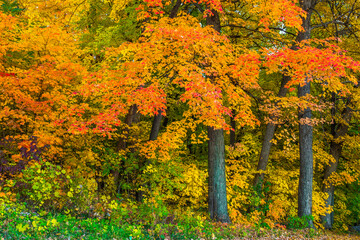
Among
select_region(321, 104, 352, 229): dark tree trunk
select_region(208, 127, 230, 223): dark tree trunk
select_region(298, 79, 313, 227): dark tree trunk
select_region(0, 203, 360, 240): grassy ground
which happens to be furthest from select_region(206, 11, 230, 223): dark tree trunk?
select_region(321, 104, 352, 229): dark tree trunk

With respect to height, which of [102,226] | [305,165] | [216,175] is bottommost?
[102,226]

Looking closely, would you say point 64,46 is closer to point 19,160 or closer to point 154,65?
point 154,65

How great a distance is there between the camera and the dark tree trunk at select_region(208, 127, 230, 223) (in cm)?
961

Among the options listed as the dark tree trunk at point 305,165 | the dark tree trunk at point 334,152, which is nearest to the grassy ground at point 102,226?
the dark tree trunk at point 305,165

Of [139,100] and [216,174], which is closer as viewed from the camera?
[139,100]

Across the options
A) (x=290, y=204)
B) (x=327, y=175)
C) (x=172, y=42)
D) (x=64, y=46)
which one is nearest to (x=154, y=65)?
(x=172, y=42)

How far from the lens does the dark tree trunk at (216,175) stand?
A: 9.61m

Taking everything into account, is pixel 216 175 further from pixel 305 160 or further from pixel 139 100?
pixel 139 100

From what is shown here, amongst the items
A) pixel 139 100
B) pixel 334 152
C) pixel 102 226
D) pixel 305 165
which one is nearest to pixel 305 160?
pixel 305 165

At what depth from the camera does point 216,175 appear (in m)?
9.69

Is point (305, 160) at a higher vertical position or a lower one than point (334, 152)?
lower

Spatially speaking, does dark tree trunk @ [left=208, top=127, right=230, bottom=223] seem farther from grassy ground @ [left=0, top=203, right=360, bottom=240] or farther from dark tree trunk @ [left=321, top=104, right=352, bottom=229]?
dark tree trunk @ [left=321, top=104, right=352, bottom=229]

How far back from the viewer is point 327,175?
1548 centimetres

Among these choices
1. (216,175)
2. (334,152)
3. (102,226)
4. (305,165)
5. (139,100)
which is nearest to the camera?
(102,226)
